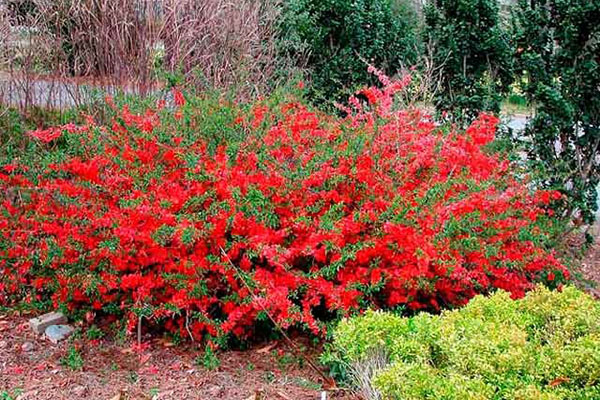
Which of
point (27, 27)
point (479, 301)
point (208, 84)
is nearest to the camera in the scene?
point (479, 301)

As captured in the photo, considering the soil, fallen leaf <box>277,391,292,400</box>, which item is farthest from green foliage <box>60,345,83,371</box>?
fallen leaf <box>277,391,292,400</box>

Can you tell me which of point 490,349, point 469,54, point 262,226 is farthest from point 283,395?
point 469,54

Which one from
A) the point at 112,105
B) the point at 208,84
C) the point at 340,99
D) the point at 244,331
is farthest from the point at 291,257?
the point at 340,99

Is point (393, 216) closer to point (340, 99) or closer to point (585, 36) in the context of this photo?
point (585, 36)

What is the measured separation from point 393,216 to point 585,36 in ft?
9.24

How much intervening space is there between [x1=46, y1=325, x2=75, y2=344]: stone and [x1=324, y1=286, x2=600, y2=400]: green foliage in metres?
1.91

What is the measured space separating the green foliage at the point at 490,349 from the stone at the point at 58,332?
191 cm

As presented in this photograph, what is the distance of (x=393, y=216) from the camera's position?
13.2ft

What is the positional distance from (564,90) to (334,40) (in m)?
3.20

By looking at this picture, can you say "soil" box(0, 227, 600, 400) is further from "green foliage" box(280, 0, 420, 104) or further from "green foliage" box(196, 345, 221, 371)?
"green foliage" box(280, 0, 420, 104)

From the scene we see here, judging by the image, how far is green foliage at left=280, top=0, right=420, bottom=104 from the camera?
26.4 ft

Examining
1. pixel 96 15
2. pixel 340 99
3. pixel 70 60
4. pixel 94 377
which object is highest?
pixel 96 15

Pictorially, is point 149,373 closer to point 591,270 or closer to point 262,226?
point 262,226

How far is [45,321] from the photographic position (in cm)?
452
